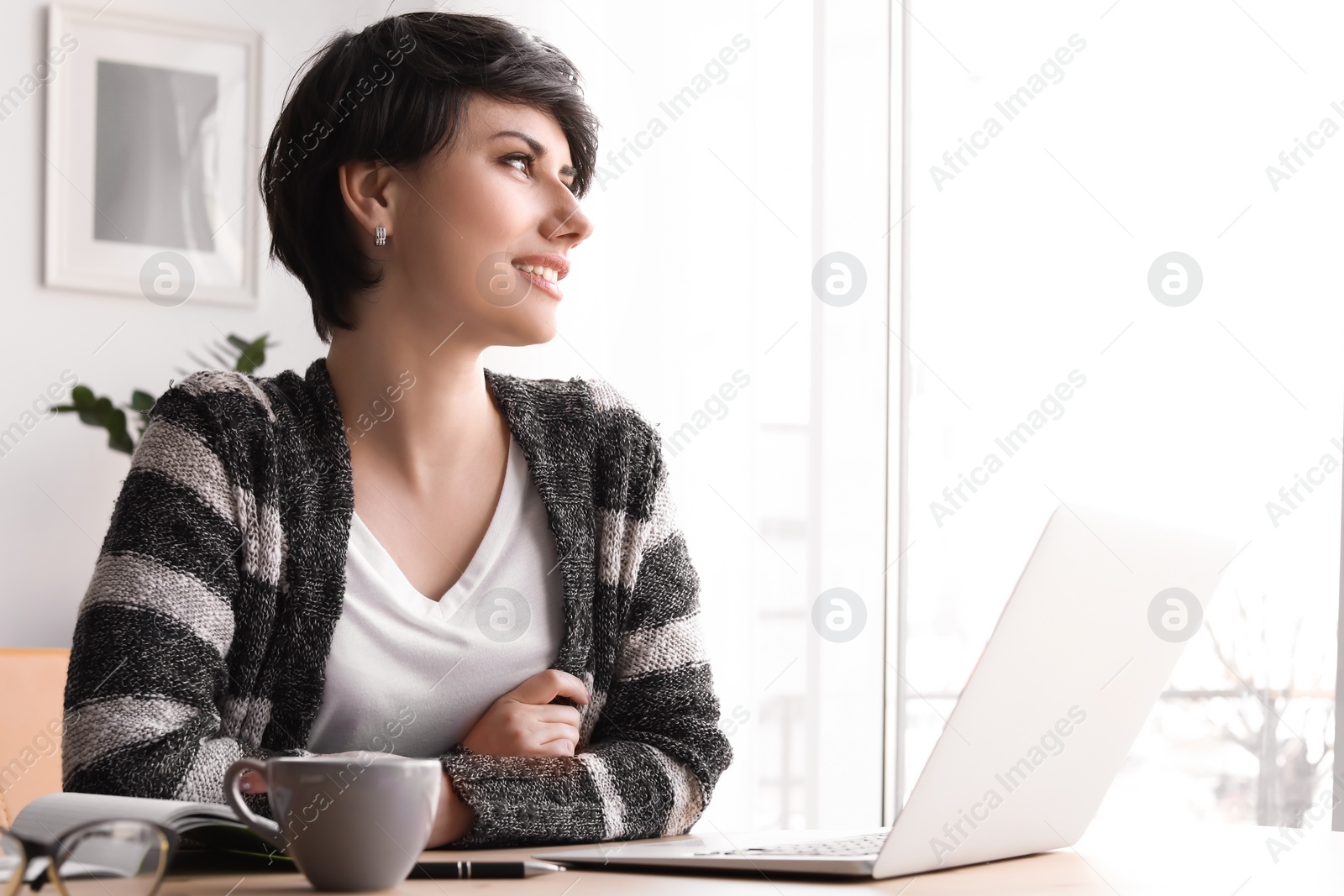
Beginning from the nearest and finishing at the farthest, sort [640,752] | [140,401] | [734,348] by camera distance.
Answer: [640,752]
[734,348]
[140,401]

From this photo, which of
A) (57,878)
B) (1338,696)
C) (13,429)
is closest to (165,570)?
(57,878)

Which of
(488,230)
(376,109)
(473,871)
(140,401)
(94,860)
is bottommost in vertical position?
(140,401)

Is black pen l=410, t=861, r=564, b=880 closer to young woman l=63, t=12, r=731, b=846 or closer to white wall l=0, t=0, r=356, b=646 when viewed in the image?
young woman l=63, t=12, r=731, b=846

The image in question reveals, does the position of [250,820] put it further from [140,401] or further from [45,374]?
[45,374]

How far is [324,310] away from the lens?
146cm

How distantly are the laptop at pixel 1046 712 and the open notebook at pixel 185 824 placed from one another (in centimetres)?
20

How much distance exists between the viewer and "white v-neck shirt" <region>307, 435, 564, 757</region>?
1200mm

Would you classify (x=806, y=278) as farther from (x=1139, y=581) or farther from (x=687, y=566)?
(x=1139, y=581)

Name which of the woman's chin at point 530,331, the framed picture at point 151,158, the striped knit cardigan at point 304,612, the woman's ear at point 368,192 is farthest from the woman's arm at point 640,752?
the framed picture at point 151,158

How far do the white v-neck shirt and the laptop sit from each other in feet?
1.16

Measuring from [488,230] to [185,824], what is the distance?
79 cm

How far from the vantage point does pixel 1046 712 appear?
0.75 meters

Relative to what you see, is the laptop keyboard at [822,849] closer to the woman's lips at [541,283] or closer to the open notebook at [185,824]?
the open notebook at [185,824]

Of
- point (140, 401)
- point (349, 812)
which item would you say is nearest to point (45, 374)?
point (140, 401)
